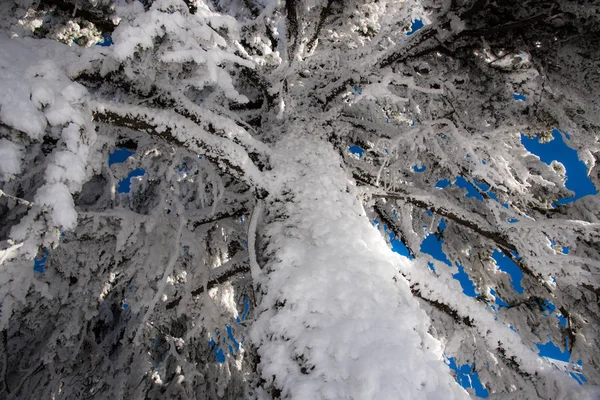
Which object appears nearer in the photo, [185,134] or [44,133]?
[44,133]

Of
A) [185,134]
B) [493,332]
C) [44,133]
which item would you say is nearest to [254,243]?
[185,134]

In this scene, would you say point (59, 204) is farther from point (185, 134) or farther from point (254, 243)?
point (254, 243)

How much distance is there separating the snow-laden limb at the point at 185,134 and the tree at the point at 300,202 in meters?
0.01

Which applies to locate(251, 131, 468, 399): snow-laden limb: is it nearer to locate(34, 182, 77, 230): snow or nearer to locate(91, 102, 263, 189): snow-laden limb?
locate(91, 102, 263, 189): snow-laden limb

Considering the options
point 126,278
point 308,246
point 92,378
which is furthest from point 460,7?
point 92,378

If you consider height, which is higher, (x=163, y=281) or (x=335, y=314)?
(x=335, y=314)

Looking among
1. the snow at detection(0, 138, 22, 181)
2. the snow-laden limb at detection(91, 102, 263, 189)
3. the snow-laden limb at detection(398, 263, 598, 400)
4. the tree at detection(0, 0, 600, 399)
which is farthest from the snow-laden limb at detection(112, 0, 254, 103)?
the snow-laden limb at detection(398, 263, 598, 400)

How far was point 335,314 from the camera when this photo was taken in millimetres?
1645

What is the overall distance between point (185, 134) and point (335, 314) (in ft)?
5.30

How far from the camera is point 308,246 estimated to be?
2.10 m

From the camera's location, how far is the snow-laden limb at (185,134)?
2.23m

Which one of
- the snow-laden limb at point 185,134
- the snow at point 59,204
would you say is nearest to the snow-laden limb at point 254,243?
the snow-laden limb at point 185,134

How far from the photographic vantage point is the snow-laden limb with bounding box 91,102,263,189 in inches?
87.7

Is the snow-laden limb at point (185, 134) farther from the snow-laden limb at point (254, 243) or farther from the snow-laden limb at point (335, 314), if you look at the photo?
the snow-laden limb at point (335, 314)
